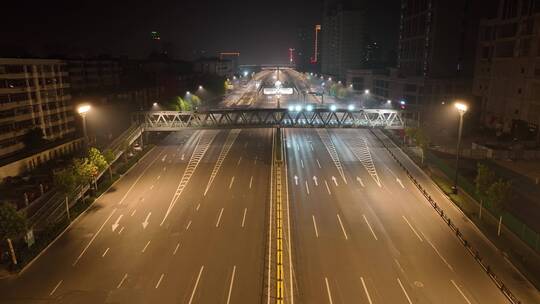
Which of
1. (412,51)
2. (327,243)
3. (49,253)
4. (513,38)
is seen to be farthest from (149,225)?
(412,51)

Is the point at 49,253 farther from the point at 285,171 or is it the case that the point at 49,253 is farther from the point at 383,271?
the point at 285,171

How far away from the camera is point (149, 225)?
35.3 meters

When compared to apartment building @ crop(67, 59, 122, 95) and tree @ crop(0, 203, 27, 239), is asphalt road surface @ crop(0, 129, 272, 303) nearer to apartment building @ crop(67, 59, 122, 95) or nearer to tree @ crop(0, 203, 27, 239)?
tree @ crop(0, 203, 27, 239)

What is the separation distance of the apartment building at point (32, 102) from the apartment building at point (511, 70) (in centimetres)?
8452

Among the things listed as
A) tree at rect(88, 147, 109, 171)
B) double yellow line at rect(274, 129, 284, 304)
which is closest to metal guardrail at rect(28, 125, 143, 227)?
tree at rect(88, 147, 109, 171)

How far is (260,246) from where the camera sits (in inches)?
1221

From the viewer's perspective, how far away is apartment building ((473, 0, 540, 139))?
6575 cm

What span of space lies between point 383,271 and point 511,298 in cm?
795

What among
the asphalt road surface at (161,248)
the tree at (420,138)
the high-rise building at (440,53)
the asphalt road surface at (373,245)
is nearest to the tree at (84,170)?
the asphalt road surface at (161,248)

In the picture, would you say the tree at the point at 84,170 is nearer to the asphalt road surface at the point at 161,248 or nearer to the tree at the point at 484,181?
the asphalt road surface at the point at 161,248

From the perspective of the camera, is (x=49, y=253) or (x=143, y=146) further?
(x=143, y=146)

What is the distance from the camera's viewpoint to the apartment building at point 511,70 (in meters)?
65.8

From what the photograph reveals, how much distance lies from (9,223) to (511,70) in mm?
81857

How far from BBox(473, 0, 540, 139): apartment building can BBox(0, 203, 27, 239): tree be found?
74881 millimetres
